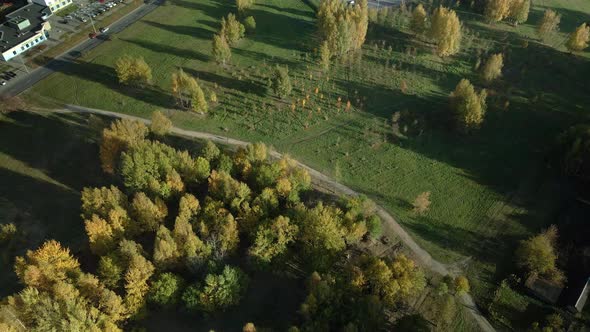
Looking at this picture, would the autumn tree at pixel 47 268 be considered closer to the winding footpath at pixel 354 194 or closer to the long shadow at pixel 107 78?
the winding footpath at pixel 354 194

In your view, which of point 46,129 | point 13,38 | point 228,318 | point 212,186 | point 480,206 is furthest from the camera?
point 13,38

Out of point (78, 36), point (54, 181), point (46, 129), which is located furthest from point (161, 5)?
point (54, 181)

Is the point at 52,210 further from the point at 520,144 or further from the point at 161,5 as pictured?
the point at 520,144

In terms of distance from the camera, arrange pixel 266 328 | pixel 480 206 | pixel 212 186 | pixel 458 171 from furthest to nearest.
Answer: pixel 458 171 < pixel 480 206 < pixel 212 186 < pixel 266 328

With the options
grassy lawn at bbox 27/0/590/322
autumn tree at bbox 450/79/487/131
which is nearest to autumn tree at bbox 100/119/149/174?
grassy lawn at bbox 27/0/590/322

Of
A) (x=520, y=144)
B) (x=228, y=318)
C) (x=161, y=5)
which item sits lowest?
(x=228, y=318)

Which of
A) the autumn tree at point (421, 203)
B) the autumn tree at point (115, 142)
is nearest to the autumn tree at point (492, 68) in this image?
the autumn tree at point (421, 203)
